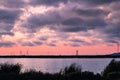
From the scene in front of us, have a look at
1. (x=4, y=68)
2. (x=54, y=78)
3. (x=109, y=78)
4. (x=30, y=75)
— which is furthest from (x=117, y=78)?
(x=4, y=68)

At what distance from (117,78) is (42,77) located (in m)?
5.76

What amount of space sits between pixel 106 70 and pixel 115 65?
1.02 m

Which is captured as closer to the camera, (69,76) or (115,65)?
(69,76)

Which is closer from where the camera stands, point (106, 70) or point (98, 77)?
point (98, 77)

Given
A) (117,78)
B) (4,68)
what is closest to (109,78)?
(117,78)

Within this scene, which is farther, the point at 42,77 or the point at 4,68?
the point at 4,68

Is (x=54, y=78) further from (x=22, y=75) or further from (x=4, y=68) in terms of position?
(x=4, y=68)

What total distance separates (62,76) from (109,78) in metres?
3.64

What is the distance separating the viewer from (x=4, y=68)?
35.2 m

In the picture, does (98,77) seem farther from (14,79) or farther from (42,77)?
(14,79)

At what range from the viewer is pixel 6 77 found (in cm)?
2973

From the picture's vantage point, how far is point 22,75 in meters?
30.3

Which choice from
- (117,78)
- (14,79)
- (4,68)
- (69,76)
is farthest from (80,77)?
(4,68)

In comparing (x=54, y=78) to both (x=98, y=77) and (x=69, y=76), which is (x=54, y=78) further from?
(x=98, y=77)
